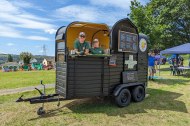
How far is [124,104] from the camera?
27.0ft

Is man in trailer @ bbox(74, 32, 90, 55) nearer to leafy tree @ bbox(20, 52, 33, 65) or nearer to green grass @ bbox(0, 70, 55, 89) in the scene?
green grass @ bbox(0, 70, 55, 89)

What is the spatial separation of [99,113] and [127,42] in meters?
3.00

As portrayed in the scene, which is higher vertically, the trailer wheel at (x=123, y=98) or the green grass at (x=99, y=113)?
the trailer wheel at (x=123, y=98)

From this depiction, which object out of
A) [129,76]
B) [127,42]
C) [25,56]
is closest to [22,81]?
[129,76]

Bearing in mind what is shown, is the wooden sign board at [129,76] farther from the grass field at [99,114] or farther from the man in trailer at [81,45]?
the man in trailer at [81,45]

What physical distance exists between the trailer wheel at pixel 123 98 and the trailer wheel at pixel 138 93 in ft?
1.38

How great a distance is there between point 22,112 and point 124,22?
16.2 feet

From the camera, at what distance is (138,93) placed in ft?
29.9

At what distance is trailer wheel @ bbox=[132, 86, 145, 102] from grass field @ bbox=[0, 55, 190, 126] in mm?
204

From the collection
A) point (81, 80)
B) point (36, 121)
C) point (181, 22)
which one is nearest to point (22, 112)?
point (36, 121)

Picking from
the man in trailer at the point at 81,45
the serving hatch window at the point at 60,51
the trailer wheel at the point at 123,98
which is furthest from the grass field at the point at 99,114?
the man in trailer at the point at 81,45

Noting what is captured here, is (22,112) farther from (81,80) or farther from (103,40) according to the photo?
(103,40)

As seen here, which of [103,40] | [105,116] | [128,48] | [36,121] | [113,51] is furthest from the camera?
[103,40]

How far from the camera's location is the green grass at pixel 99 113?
6566 millimetres
